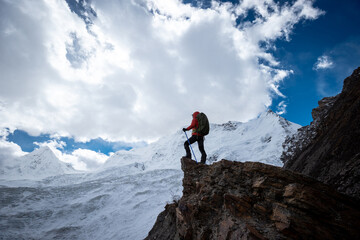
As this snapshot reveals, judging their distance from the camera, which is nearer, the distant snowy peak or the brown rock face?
the brown rock face

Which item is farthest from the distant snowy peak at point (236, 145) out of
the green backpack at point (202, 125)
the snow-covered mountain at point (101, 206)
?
the green backpack at point (202, 125)

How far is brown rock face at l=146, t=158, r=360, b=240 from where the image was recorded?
12.8ft

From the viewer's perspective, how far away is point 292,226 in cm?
396

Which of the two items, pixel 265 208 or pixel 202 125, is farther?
pixel 202 125

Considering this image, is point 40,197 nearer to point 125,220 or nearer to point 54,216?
point 54,216

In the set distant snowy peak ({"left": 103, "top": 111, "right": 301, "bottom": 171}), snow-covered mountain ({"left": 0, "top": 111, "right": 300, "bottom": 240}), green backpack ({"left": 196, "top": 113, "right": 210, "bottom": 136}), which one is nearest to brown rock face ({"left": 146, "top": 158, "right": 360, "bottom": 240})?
green backpack ({"left": 196, "top": 113, "right": 210, "bottom": 136})

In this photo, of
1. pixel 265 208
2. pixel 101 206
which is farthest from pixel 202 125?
pixel 101 206

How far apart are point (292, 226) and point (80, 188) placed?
72.7 metres

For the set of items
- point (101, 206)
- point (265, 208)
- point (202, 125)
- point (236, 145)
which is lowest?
point (265, 208)

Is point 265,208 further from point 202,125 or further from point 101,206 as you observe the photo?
point 101,206

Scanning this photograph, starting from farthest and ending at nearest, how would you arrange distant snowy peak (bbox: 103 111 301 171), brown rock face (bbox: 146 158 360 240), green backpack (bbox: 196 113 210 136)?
distant snowy peak (bbox: 103 111 301 171), green backpack (bbox: 196 113 210 136), brown rock face (bbox: 146 158 360 240)

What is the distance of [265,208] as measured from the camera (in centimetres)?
475

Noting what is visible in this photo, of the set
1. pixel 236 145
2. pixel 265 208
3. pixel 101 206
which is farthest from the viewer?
pixel 236 145

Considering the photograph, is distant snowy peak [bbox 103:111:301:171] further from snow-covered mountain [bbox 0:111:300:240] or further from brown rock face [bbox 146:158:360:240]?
brown rock face [bbox 146:158:360:240]
